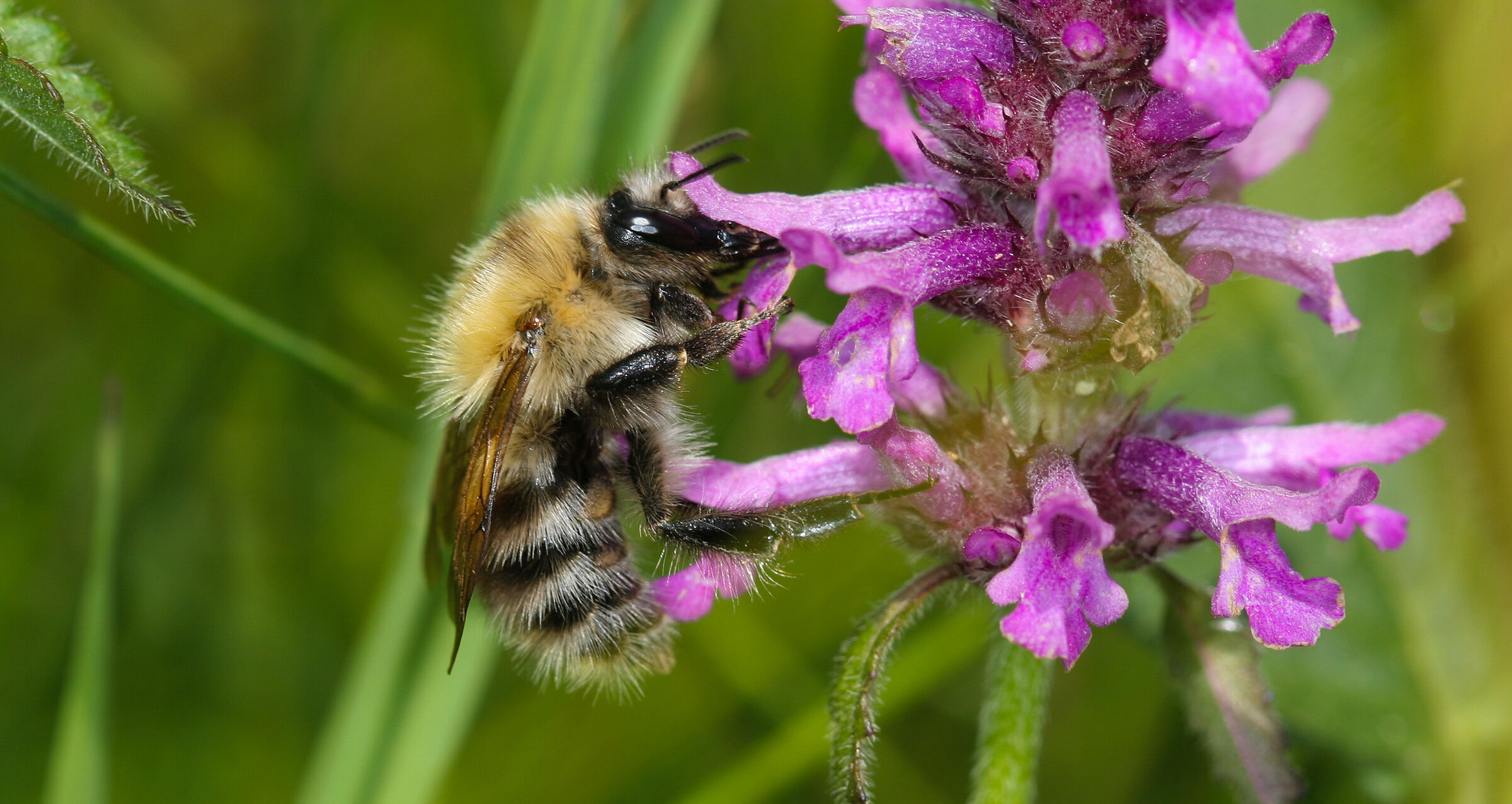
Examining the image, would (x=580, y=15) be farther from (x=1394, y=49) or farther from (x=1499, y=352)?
(x=1499, y=352)

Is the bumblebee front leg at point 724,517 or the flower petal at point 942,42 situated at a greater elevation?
the flower petal at point 942,42

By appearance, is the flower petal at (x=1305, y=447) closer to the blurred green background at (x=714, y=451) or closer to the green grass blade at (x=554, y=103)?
the blurred green background at (x=714, y=451)

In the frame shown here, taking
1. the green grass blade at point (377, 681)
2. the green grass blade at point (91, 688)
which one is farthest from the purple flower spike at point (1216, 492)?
the green grass blade at point (91, 688)

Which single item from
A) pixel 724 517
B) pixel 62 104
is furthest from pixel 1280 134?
pixel 62 104

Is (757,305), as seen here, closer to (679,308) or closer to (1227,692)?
(679,308)

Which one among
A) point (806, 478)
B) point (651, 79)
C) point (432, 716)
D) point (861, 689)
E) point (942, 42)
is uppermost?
point (651, 79)

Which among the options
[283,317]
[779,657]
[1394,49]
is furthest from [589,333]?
[1394,49]
